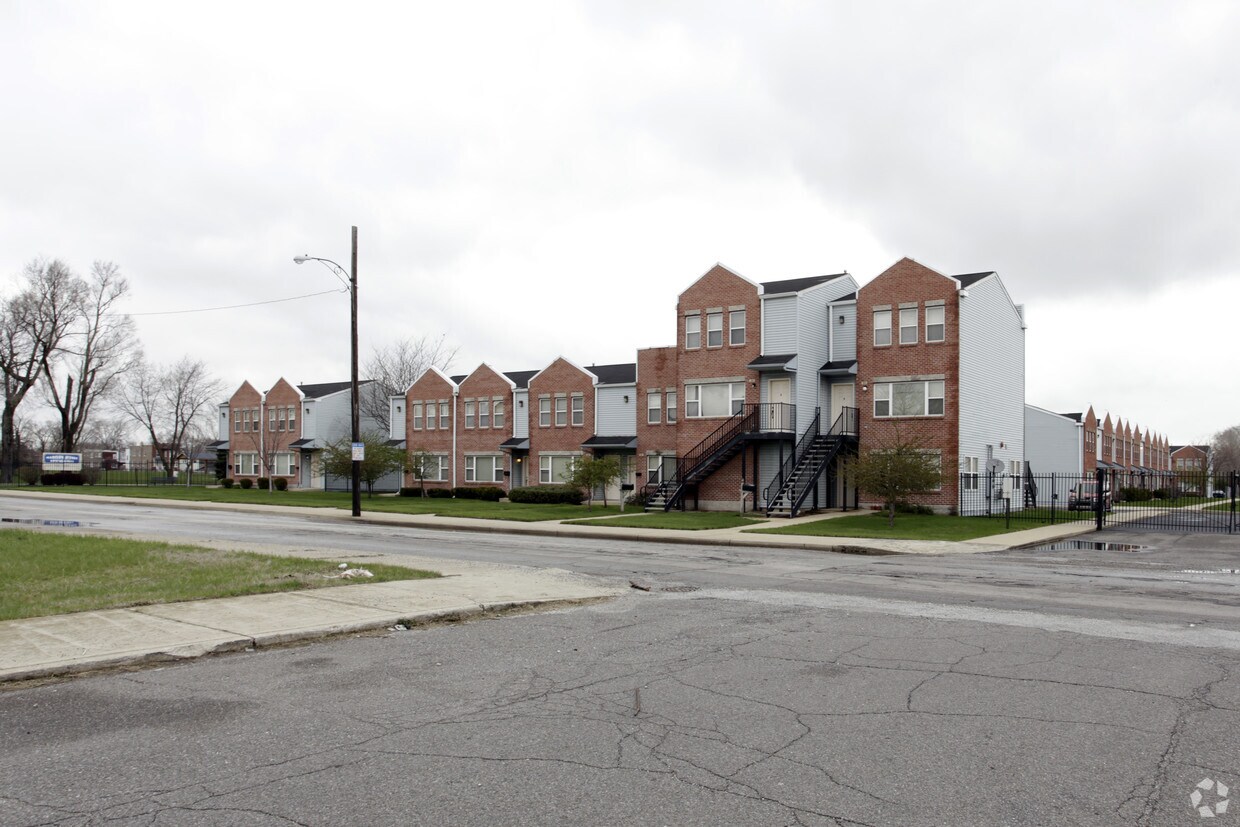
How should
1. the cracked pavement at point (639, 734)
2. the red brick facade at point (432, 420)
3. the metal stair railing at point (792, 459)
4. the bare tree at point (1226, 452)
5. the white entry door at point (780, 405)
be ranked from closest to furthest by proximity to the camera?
the cracked pavement at point (639, 734)
the metal stair railing at point (792, 459)
the white entry door at point (780, 405)
the red brick facade at point (432, 420)
the bare tree at point (1226, 452)

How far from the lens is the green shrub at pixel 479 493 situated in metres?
48.5

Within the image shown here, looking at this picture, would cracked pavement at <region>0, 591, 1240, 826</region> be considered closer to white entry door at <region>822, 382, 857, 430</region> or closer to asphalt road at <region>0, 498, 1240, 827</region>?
asphalt road at <region>0, 498, 1240, 827</region>

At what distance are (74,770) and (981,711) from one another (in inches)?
229

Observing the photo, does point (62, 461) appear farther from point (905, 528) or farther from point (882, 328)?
point (905, 528)

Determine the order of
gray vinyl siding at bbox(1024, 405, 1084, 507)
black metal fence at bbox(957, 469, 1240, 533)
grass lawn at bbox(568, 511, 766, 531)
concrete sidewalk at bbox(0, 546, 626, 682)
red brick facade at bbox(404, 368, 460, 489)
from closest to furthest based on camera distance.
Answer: concrete sidewalk at bbox(0, 546, 626, 682) → grass lawn at bbox(568, 511, 766, 531) → black metal fence at bbox(957, 469, 1240, 533) → red brick facade at bbox(404, 368, 460, 489) → gray vinyl siding at bbox(1024, 405, 1084, 507)

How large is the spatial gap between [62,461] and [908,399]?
2380 inches

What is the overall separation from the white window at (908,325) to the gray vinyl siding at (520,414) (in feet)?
75.5

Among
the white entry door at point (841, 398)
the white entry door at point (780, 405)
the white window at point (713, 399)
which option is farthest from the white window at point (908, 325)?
the white window at point (713, 399)

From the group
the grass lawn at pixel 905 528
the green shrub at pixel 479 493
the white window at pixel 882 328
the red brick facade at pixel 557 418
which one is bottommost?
the green shrub at pixel 479 493

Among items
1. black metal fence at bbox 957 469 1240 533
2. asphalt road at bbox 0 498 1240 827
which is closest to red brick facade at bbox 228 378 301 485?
black metal fence at bbox 957 469 1240 533

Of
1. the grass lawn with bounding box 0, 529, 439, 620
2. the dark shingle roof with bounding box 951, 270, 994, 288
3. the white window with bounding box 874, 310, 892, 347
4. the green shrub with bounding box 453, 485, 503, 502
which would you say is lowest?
the green shrub with bounding box 453, 485, 503, 502

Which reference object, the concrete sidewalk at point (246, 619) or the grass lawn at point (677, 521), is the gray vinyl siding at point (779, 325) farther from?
the concrete sidewalk at point (246, 619)

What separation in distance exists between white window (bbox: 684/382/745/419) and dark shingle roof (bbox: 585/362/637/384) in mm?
7470

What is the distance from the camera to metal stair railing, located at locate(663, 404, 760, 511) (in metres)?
36.9
